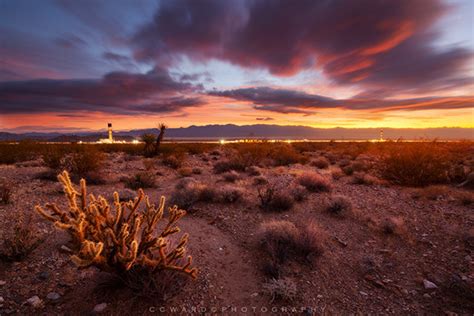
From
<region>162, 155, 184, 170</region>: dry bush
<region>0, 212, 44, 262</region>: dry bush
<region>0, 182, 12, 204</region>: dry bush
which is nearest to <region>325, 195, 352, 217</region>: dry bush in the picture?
<region>0, 212, 44, 262</region>: dry bush

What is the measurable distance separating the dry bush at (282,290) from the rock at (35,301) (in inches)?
118

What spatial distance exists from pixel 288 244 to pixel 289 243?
28 mm

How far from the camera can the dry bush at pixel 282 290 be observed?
362 cm

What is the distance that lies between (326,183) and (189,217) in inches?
188

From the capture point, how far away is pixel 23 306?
130 inches

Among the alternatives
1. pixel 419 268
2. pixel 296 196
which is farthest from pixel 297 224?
pixel 419 268

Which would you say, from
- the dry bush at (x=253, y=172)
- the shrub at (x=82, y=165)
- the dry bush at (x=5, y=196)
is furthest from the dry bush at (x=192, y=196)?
the shrub at (x=82, y=165)

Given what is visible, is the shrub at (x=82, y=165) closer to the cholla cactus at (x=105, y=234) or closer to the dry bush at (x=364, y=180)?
the cholla cactus at (x=105, y=234)

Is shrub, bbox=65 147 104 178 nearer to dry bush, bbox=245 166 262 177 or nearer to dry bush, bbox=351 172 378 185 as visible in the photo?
dry bush, bbox=245 166 262 177

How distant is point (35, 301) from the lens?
3.34 meters

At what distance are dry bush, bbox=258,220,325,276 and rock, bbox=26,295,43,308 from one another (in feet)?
10.3

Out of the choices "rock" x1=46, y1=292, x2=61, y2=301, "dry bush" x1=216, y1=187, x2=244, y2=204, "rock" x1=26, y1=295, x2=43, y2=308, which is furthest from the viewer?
"dry bush" x1=216, y1=187, x2=244, y2=204

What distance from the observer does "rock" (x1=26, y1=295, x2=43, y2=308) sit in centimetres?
331

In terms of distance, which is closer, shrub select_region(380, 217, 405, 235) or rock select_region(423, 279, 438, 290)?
rock select_region(423, 279, 438, 290)
